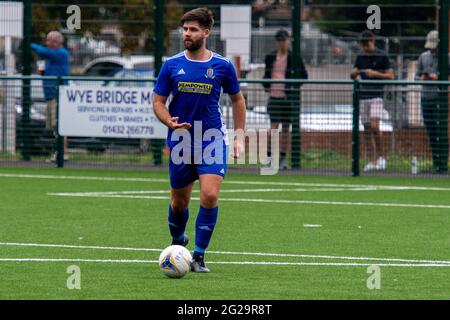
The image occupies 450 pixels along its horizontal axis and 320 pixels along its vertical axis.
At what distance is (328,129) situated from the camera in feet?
68.2

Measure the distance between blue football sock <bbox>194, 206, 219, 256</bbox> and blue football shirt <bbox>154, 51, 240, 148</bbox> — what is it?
68 cm

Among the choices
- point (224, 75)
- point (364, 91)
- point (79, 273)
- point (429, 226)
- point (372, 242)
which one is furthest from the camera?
point (364, 91)

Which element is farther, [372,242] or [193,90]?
[372,242]

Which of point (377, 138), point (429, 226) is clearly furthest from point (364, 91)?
point (429, 226)

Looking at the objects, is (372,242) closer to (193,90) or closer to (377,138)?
(193,90)

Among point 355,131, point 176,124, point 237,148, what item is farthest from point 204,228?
point 355,131

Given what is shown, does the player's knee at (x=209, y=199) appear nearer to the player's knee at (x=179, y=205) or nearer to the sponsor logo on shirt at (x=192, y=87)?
the player's knee at (x=179, y=205)

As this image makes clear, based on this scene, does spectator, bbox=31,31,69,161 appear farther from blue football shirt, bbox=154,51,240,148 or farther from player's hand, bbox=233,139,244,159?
player's hand, bbox=233,139,244,159

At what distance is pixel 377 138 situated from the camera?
20.5 m

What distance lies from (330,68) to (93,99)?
15.8 feet

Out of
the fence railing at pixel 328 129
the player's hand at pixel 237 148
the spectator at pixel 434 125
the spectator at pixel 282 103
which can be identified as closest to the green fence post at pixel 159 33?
the fence railing at pixel 328 129

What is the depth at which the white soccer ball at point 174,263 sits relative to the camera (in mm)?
9883
